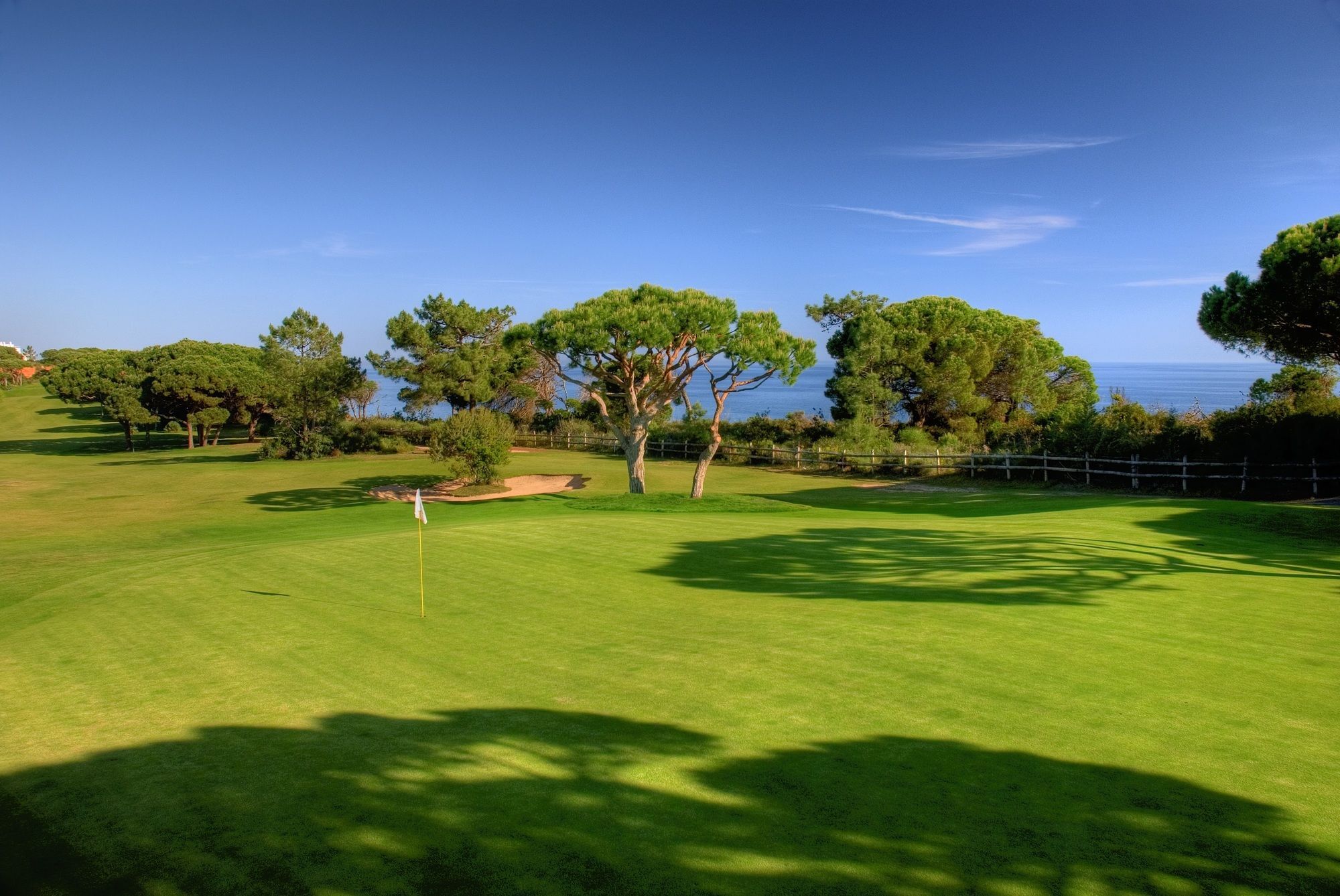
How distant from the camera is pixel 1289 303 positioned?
2464cm

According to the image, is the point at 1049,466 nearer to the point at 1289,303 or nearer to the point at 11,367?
the point at 1289,303

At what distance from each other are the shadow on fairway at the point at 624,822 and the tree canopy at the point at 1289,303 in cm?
2467

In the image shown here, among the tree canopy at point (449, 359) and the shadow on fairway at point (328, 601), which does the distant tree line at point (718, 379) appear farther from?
the shadow on fairway at point (328, 601)

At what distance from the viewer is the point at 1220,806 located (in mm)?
4676

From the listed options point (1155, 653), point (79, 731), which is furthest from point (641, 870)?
point (1155, 653)

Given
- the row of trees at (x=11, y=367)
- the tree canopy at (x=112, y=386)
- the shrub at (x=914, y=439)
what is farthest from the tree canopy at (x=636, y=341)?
the row of trees at (x=11, y=367)

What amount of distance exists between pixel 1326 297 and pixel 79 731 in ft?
100

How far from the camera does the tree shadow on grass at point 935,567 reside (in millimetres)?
10859

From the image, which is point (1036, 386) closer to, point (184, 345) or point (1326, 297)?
point (1326, 297)

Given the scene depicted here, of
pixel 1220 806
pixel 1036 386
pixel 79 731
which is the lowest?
pixel 79 731

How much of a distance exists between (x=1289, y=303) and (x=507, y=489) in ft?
95.1

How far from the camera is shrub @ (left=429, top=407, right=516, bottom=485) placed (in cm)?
3412

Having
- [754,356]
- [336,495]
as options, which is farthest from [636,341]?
[336,495]

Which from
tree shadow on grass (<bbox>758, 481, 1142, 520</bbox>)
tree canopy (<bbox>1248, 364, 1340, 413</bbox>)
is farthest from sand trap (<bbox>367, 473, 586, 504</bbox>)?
tree canopy (<bbox>1248, 364, 1340, 413</bbox>)
